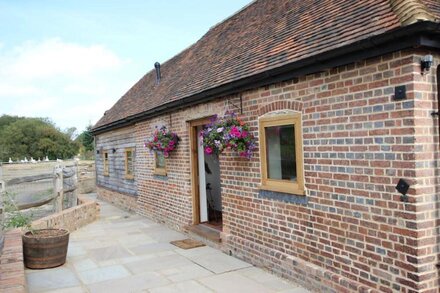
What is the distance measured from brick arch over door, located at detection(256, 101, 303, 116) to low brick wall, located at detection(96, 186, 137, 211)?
290 inches

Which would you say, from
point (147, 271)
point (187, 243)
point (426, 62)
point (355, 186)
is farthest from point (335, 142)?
point (187, 243)

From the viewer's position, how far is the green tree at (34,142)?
6631 cm

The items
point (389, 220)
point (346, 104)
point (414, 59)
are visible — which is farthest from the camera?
point (346, 104)

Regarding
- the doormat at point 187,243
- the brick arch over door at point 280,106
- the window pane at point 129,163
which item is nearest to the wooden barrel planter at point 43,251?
the doormat at point 187,243

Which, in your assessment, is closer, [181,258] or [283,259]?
[283,259]

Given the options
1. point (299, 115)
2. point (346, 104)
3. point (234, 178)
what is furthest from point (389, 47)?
point (234, 178)

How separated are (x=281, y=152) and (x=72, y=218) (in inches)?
243

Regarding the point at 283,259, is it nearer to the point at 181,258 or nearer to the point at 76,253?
the point at 181,258

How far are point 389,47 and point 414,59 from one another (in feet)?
0.84

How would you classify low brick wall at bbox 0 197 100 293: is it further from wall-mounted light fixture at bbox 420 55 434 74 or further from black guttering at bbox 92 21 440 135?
wall-mounted light fixture at bbox 420 55 434 74

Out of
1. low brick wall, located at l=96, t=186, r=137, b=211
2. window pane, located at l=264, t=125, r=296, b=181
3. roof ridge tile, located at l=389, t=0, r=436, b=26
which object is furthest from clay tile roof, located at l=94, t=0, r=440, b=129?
low brick wall, located at l=96, t=186, r=137, b=211

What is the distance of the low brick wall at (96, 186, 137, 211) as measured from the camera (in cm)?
1233

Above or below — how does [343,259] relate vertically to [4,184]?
below

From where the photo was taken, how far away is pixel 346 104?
432cm
